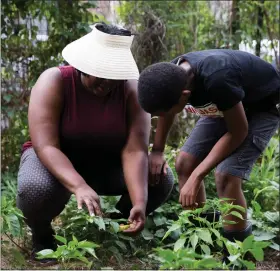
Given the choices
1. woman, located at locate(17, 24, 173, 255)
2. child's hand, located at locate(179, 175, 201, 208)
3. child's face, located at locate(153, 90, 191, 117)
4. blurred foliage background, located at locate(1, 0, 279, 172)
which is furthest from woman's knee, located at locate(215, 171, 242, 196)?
blurred foliage background, located at locate(1, 0, 279, 172)

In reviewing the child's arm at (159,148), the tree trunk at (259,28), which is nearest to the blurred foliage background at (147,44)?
the tree trunk at (259,28)

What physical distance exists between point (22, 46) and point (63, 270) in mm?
2897

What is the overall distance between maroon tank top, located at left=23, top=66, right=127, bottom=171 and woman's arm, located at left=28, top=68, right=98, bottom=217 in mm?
54

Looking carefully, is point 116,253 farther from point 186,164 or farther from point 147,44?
point 147,44

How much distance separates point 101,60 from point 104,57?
0.03 meters

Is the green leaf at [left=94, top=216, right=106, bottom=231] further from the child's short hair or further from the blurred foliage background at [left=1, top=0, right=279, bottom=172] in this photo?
the blurred foliage background at [left=1, top=0, right=279, bottom=172]

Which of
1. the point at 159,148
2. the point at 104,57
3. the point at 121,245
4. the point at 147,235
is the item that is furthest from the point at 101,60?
the point at 147,235

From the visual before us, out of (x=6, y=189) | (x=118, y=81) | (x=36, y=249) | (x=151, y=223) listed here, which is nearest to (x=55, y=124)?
(x=118, y=81)

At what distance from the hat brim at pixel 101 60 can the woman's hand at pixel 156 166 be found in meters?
0.48

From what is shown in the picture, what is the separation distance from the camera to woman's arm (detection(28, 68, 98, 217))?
9.65 ft

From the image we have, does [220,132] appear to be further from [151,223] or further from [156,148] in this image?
[151,223]

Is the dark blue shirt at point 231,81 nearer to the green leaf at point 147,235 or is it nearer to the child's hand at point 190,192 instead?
→ the child's hand at point 190,192

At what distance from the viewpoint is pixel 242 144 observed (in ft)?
10.3

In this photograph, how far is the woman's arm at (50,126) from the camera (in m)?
2.94
